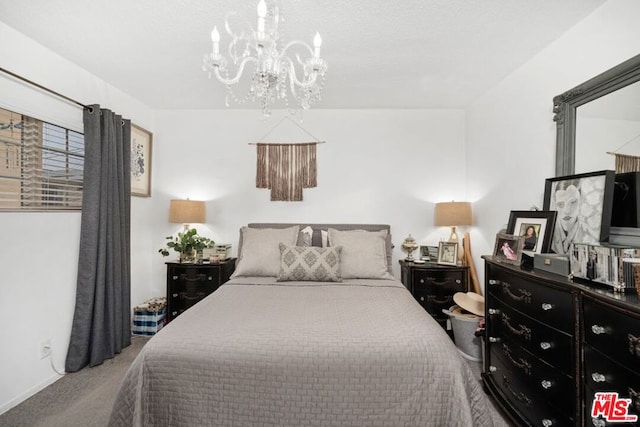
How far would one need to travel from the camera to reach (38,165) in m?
2.26

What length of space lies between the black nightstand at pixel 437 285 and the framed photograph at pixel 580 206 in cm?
119

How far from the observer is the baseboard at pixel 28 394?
1980mm

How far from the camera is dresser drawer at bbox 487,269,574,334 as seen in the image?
1.43 meters

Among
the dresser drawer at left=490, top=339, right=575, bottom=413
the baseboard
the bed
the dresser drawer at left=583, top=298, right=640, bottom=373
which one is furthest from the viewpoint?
the baseboard

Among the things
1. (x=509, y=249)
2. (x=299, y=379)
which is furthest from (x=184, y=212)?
(x=509, y=249)

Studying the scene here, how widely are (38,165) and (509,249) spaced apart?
3.45 m

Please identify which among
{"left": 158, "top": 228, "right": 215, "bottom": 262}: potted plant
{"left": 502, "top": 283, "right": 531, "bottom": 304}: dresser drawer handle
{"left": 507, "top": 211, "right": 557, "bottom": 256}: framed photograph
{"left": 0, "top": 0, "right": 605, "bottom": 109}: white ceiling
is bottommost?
{"left": 502, "top": 283, "right": 531, "bottom": 304}: dresser drawer handle

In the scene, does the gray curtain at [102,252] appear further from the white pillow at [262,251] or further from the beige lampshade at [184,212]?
the white pillow at [262,251]

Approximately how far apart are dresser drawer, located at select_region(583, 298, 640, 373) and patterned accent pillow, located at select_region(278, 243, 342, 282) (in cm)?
166

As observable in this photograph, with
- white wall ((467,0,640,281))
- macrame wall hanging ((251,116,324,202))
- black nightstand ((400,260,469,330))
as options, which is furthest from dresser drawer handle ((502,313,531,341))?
macrame wall hanging ((251,116,324,202))

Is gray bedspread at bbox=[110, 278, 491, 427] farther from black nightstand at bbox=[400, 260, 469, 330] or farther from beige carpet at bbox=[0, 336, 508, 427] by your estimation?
black nightstand at bbox=[400, 260, 469, 330]

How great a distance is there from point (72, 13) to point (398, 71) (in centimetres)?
Answer: 239

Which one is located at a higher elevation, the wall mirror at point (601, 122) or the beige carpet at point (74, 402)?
the wall mirror at point (601, 122)

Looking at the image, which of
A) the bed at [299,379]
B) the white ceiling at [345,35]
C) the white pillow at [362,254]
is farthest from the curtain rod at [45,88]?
the white pillow at [362,254]
